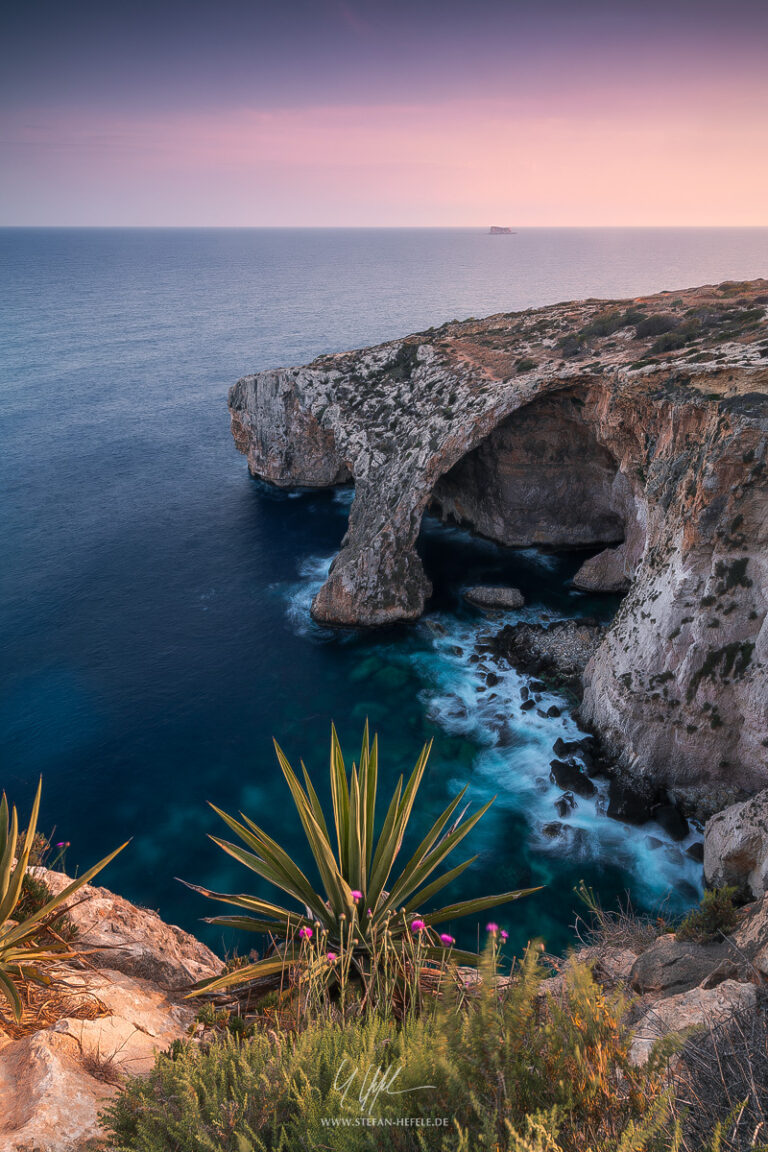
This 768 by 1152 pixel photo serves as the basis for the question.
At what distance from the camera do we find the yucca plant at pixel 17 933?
5648mm

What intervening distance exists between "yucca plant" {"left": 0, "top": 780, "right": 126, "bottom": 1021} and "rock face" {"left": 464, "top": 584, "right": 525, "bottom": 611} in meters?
25.2

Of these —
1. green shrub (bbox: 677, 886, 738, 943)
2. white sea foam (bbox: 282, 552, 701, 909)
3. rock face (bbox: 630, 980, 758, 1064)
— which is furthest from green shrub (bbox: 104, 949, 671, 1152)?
white sea foam (bbox: 282, 552, 701, 909)

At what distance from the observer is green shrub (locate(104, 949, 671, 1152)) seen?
3.12m

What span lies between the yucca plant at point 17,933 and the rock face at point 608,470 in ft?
57.6

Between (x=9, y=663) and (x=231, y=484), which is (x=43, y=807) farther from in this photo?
(x=231, y=484)

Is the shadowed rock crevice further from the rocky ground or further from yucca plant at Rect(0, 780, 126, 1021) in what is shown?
yucca plant at Rect(0, 780, 126, 1021)

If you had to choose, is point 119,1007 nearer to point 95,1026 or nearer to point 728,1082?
point 95,1026

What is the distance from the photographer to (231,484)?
46844 mm

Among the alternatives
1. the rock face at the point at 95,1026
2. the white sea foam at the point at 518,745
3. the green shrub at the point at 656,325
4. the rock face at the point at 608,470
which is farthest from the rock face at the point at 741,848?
the green shrub at the point at 656,325

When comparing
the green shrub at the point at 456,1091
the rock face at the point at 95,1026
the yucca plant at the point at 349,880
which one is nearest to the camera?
the green shrub at the point at 456,1091

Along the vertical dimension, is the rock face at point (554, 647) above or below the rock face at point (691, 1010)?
below

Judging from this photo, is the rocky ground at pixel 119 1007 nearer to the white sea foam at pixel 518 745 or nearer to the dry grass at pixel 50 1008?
the dry grass at pixel 50 1008

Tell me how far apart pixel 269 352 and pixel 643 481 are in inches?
2722

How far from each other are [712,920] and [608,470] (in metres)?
25.7
